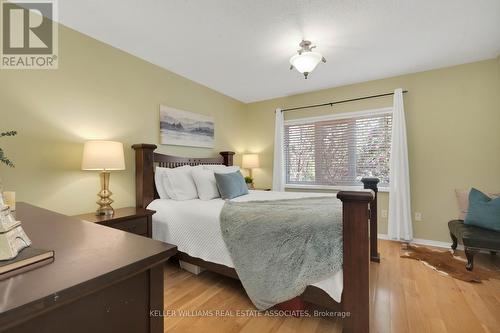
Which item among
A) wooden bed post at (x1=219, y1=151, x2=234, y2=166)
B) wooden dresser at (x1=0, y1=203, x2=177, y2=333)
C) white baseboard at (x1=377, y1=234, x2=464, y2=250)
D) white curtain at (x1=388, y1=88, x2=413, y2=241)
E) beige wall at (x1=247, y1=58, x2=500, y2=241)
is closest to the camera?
wooden dresser at (x1=0, y1=203, x2=177, y2=333)

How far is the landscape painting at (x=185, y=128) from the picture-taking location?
9.98 ft

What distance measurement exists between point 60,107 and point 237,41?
180cm

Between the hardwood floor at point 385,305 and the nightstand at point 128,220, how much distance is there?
1.83 feet

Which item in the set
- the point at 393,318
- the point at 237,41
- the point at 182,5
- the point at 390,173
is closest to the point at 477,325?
the point at 393,318

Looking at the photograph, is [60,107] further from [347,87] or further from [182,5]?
[347,87]

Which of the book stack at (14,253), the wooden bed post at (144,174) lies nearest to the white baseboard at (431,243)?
the wooden bed post at (144,174)

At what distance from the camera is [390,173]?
325cm

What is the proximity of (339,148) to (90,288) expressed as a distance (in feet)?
12.5

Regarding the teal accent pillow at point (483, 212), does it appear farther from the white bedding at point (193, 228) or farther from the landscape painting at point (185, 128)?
the landscape painting at point (185, 128)

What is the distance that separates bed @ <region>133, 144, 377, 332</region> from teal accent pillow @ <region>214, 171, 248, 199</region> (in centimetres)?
41

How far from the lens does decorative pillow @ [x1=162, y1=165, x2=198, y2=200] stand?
2656 mm

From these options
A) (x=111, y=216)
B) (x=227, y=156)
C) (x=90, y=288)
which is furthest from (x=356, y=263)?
(x=227, y=156)

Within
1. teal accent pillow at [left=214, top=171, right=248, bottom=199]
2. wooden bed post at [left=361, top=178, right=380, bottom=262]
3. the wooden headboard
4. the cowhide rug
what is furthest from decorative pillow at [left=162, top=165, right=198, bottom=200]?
the cowhide rug

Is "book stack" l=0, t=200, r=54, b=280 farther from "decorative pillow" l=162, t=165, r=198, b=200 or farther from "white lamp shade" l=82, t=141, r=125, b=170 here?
"decorative pillow" l=162, t=165, r=198, b=200
